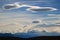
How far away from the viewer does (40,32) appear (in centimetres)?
153

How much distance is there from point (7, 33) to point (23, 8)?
29 centimetres

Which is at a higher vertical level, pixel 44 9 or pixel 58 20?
pixel 44 9

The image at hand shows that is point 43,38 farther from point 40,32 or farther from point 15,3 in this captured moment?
point 15,3

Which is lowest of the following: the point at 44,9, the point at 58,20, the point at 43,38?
the point at 43,38

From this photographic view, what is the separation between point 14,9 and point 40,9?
25 centimetres

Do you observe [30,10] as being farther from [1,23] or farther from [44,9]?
[1,23]

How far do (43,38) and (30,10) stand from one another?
0.97 feet

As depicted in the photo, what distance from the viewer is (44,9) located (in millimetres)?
1543

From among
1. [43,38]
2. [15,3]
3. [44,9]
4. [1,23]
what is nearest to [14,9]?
[15,3]

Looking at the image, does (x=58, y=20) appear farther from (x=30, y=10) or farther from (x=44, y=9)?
(x=30, y=10)

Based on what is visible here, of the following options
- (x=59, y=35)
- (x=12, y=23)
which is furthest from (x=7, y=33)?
(x=59, y=35)

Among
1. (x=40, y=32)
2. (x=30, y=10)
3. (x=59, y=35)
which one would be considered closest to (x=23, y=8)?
(x=30, y=10)

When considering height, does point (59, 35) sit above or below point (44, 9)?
below

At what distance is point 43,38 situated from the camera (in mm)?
1518
